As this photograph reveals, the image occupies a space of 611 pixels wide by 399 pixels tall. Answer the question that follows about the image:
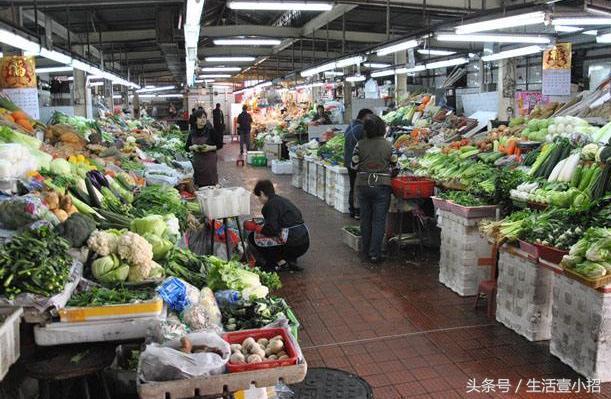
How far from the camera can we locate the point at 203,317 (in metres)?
3.31

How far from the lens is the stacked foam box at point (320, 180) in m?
12.4

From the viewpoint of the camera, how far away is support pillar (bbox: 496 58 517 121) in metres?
12.7

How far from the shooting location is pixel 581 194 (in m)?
5.17

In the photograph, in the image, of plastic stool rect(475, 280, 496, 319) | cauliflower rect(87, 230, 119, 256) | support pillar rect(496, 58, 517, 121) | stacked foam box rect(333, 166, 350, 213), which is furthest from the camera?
support pillar rect(496, 58, 517, 121)

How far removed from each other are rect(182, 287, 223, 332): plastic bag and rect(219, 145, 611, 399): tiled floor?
1391 mm

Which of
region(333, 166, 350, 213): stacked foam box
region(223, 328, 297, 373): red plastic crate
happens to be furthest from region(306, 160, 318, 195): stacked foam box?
region(223, 328, 297, 373): red plastic crate

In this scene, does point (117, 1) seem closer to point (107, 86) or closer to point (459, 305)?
point (459, 305)

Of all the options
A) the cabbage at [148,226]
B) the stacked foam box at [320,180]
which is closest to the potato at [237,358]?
the cabbage at [148,226]

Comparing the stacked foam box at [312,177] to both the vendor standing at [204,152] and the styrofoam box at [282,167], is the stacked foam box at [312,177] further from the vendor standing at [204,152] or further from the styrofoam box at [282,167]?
the styrofoam box at [282,167]

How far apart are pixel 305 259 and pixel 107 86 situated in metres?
19.7

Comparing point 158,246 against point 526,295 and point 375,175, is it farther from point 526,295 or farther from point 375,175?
point 375,175

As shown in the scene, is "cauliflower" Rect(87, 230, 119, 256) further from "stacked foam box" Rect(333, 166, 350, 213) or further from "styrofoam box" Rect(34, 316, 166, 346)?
"stacked foam box" Rect(333, 166, 350, 213)

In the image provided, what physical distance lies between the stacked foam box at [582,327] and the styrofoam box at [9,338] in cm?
374

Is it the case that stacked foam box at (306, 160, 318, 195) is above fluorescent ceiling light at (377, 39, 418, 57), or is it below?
below
